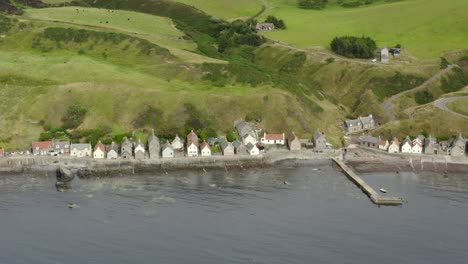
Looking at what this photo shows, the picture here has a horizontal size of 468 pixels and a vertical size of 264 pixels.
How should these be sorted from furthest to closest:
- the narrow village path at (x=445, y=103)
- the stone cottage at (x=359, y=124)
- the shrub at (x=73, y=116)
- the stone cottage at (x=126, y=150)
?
the narrow village path at (x=445, y=103) < the stone cottage at (x=359, y=124) < the shrub at (x=73, y=116) < the stone cottage at (x=126, y=150)

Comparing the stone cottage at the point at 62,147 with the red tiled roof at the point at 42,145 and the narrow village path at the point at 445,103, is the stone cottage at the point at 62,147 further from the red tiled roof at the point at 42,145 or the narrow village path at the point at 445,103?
the narrow village path at the point at 445,103

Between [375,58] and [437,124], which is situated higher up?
[375,58]

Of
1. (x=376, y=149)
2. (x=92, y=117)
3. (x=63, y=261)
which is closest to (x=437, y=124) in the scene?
(x=376, y=149)

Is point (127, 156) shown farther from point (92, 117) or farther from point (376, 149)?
point (376, 149)

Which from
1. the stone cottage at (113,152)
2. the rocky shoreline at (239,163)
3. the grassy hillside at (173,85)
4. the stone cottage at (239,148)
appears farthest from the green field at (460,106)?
the stone cottage at (113,152)

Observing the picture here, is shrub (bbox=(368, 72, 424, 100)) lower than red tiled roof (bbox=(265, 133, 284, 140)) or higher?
higher

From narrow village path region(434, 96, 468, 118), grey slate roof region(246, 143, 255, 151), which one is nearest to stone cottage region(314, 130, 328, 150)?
grey slate roof region(246, 143, 255, 151)

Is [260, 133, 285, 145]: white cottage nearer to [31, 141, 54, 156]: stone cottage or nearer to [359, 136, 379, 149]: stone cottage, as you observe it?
[359, 136, 379, 149]: stone cottage
